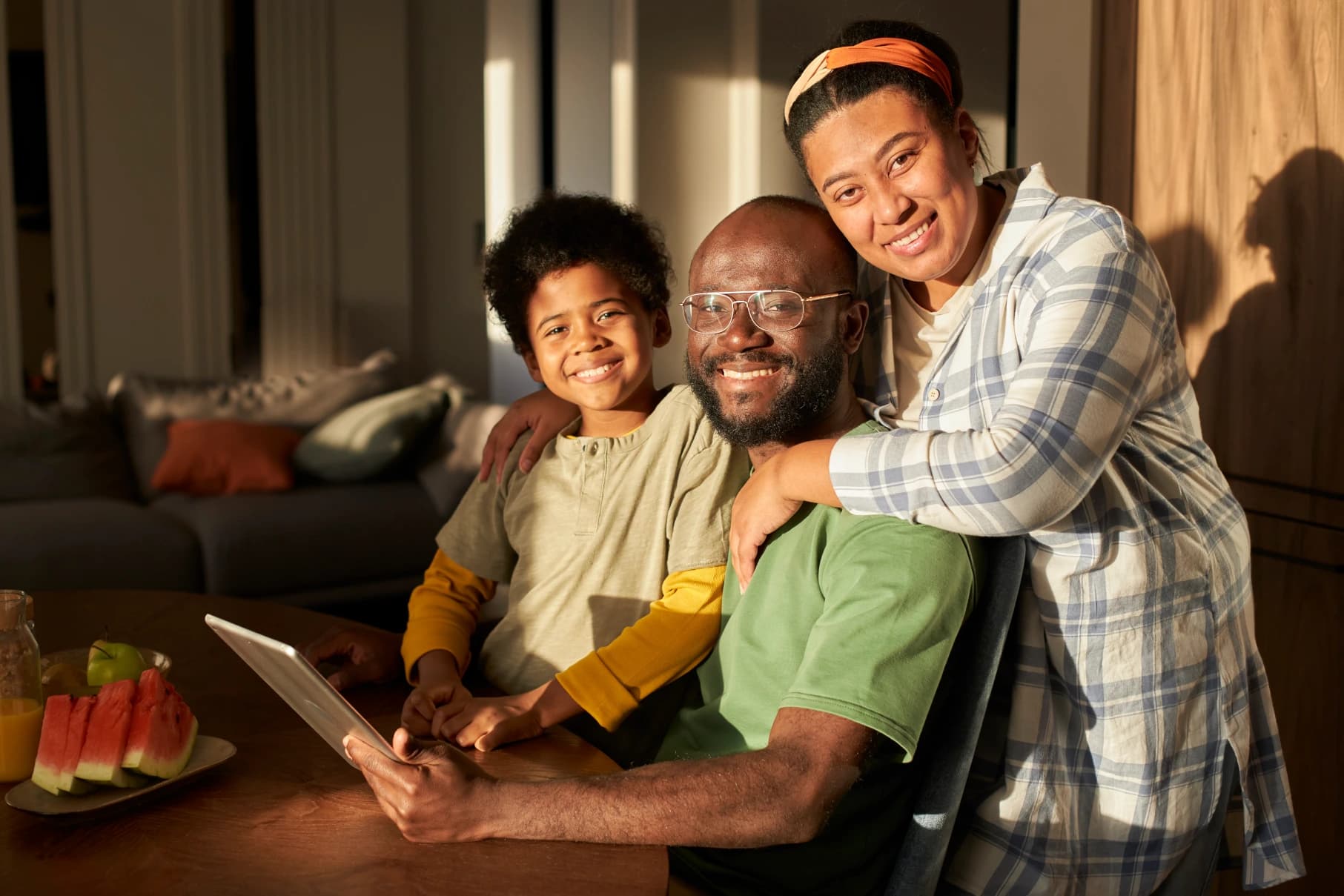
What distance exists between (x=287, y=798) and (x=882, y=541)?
675mm

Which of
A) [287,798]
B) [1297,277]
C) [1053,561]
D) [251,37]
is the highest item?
[251,37]

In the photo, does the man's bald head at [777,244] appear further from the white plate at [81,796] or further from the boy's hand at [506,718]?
the white plate at [81,796]

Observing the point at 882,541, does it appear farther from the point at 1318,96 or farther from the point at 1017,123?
the point at 1017,123

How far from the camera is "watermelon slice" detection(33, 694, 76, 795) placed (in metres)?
1.12

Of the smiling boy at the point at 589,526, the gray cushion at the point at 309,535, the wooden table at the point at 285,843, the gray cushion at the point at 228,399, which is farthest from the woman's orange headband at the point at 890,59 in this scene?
the gray cushion at the point at 228,399

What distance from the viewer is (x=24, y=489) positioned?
414 cm

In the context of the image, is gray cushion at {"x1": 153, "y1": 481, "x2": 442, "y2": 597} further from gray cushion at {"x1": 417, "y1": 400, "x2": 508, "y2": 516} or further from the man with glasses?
the man with glasses

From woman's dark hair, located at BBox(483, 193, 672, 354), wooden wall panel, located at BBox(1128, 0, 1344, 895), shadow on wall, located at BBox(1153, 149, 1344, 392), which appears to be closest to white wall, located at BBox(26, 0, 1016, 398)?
wooden wall panel, located at BBox(1128, 0, 1344, 895)

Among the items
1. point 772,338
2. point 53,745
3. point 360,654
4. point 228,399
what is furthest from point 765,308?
point 228,399

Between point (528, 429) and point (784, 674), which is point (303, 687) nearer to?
point (784, 674)

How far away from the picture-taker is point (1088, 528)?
133cm

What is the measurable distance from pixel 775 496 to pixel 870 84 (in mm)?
543

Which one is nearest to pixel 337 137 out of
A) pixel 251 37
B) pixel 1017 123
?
pixel 251 37

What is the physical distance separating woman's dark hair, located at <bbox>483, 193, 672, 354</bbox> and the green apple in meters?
0.72
